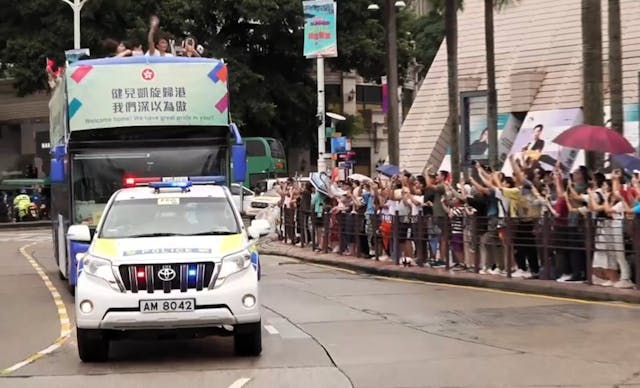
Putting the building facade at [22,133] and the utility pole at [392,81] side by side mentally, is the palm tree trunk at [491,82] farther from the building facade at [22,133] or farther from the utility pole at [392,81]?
the building facade at [22,133]

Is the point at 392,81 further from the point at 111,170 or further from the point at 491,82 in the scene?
the point at 111,170

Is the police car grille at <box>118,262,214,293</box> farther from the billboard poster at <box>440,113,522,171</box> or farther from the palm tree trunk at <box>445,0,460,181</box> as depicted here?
Answer: the billboard poster at <box>440,113,522,171</box>

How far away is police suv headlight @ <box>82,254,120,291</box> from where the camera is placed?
9.31 meters

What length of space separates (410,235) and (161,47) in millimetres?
6974

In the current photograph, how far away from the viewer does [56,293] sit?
16891 mm

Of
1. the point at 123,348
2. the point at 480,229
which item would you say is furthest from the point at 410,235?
the point at 123,348

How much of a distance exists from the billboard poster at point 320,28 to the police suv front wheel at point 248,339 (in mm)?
19334

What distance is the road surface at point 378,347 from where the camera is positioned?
8.77m

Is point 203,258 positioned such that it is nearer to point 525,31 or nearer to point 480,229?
point 480,229

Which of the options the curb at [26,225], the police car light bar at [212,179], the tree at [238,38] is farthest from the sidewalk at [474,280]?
the tree at [238,38]

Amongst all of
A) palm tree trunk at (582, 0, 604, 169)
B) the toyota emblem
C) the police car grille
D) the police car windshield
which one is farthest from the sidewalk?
the toyota emblem

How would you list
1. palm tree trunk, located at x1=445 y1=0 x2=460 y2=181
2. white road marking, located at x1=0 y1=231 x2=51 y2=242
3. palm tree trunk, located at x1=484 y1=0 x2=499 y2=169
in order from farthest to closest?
white road marking, located at x1=0 y1=231 x2=51 y2=242, palm tree trunk, located at x1=484 y1=0 x2=499 y2=169, palm tree trunk, located at x1=445 y1=0 x2=460 y2=181

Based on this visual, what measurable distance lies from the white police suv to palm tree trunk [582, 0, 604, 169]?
1015cm

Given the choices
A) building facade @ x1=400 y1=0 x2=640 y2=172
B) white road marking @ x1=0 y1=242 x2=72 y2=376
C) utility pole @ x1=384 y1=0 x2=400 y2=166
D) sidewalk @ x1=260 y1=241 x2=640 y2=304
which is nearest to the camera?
white road marking @ x1=0 y1=242 x2=72 y2=376
